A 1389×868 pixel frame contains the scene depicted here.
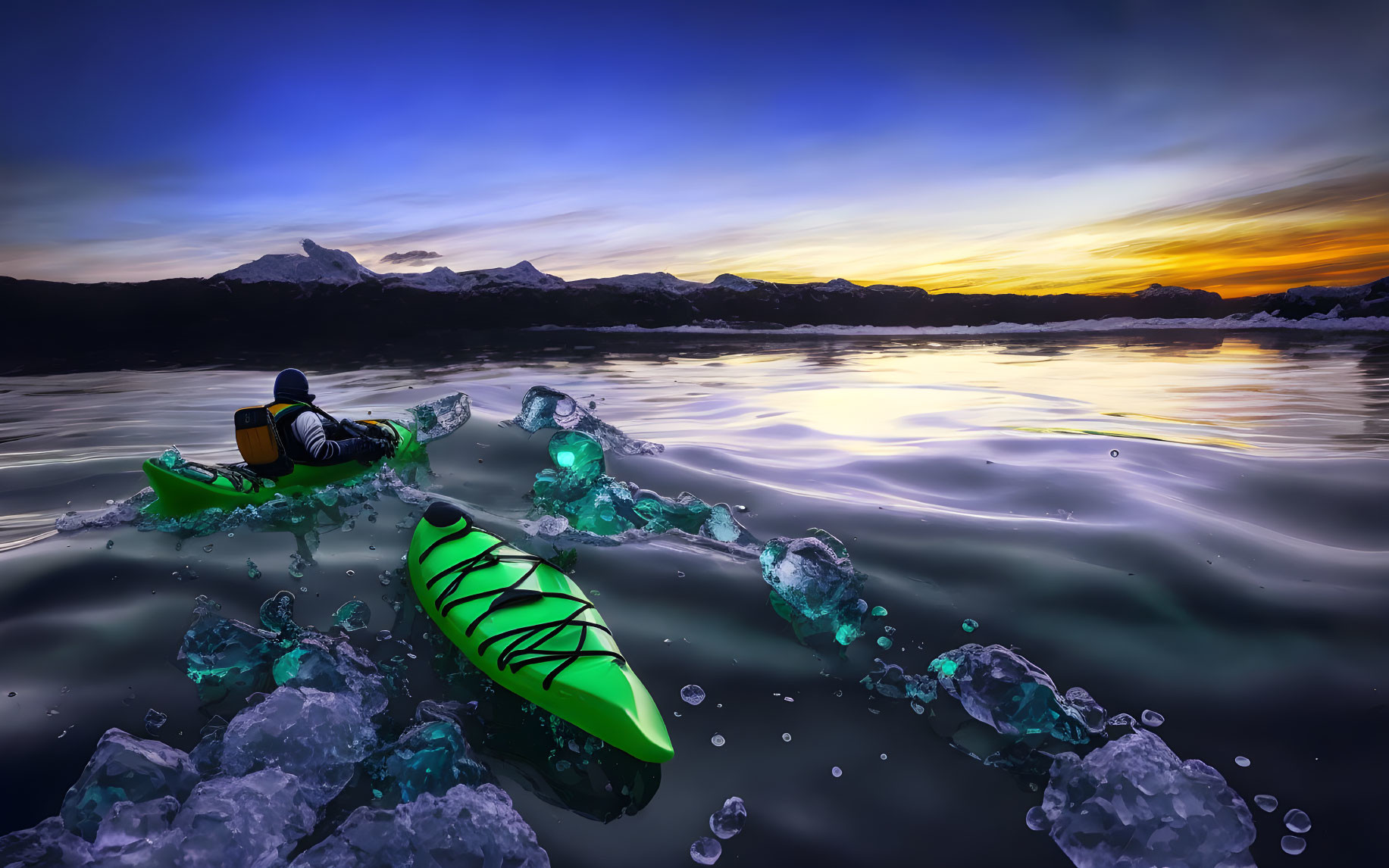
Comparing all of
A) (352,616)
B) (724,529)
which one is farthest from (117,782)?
(724,529)

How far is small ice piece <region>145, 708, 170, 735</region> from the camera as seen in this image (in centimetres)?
267

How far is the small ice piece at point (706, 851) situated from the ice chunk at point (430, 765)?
0.90 metres

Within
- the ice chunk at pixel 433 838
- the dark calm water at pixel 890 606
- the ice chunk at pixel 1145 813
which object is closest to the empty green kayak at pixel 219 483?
the dark calm water at pixel 890 606

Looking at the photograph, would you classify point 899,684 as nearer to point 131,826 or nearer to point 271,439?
point 131,826

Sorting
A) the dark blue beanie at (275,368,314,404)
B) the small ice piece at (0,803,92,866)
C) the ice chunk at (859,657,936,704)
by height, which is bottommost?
the ice chunk at (859,657,936,704)

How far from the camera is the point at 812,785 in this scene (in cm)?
253

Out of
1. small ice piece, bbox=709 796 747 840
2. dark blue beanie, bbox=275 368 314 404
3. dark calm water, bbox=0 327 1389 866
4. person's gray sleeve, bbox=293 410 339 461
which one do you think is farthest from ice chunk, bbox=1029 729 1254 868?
dark blue beanie, bbox=275 368 314 404

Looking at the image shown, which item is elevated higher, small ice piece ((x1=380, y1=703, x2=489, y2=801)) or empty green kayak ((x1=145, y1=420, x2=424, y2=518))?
empty green kayak ((x1=145, y1=420, x2=424, y2=518))

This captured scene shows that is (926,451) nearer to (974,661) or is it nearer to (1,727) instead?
(974,661)

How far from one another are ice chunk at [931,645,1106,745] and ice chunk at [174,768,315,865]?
2884 millimetres

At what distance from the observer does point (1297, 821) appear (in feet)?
7.62

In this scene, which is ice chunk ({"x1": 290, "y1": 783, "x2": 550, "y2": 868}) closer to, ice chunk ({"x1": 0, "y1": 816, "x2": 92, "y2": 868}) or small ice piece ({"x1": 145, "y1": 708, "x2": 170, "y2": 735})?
ice chunk ({"x1": 0, "y1": 816, "x2": 92, "y2": 868})

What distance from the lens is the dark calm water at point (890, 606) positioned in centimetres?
242

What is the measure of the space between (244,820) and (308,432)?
13.2 ft
